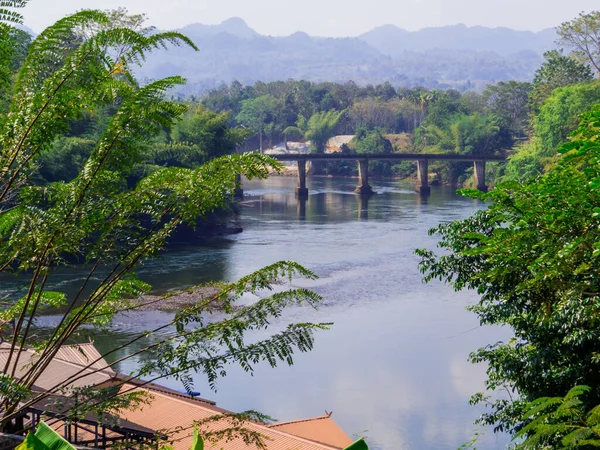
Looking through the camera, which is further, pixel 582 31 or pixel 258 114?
pixel 258 114

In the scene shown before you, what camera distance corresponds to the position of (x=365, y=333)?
27.2 metres

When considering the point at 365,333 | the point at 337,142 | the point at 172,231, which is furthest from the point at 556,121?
the point at 337,142

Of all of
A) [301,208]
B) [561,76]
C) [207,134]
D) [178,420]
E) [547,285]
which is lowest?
[178,420]

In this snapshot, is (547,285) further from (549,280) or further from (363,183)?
(363,183)

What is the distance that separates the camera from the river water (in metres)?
20.4

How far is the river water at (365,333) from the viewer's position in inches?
805

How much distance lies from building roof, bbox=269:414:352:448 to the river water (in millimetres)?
1683

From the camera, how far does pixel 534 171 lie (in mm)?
50406

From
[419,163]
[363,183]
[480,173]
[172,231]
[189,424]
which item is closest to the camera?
[172,231]

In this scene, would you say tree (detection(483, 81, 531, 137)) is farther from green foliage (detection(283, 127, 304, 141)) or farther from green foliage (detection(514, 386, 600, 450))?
green foliage (detection(514, 386, 600, 450))

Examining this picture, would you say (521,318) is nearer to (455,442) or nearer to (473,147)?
(455,442)

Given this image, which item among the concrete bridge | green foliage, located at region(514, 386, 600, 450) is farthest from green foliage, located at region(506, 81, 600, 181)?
green foliage, located at region(514, 386, 600, 450)

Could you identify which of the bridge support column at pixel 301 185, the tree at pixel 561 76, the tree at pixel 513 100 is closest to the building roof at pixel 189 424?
the bridge support column at pixel 301 185

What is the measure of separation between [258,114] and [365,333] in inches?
3118
